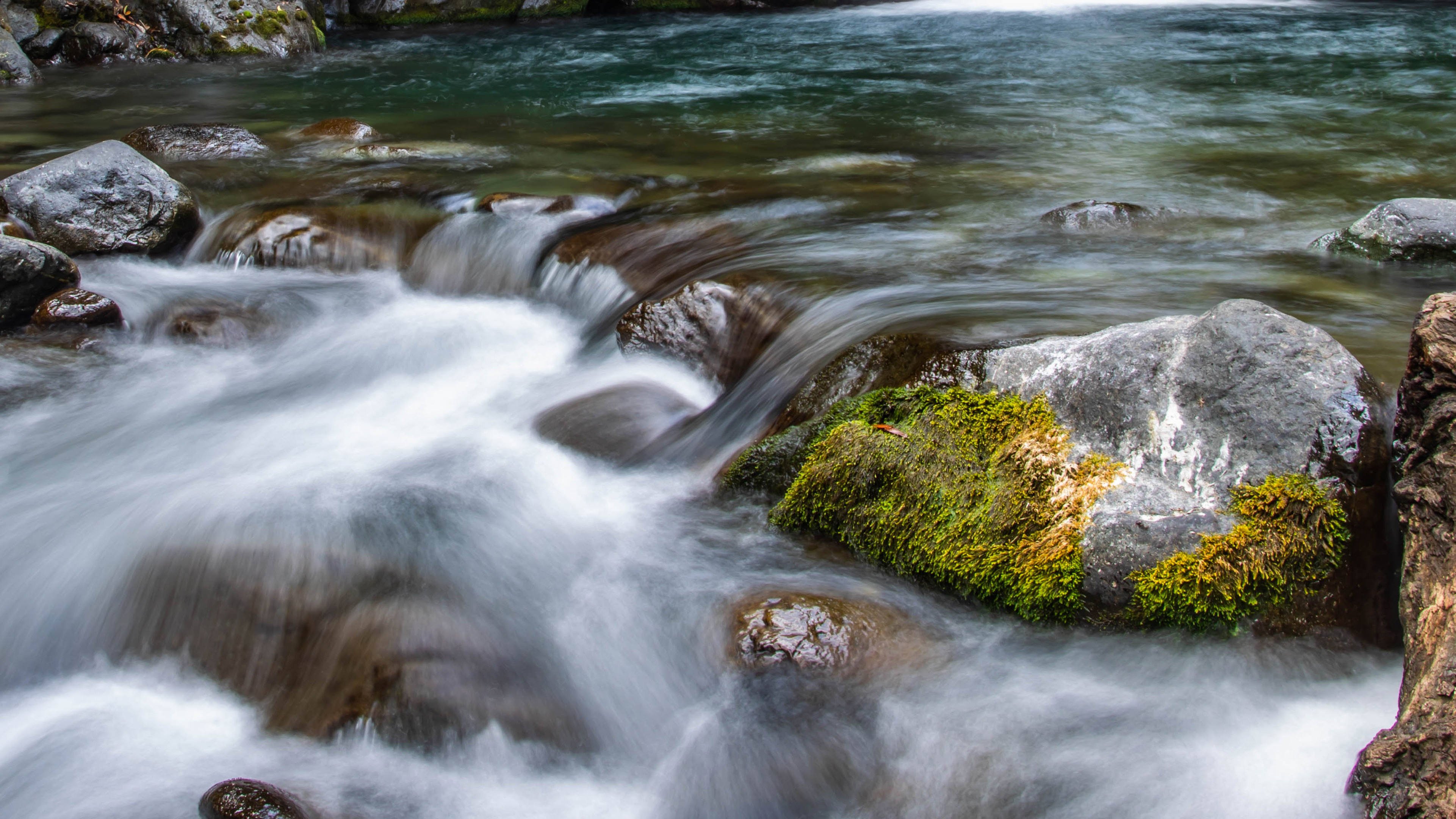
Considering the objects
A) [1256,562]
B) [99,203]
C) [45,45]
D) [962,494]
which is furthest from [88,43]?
[1256,562]

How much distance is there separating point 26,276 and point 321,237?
1.78 meters

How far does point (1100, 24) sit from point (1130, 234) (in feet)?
37.8

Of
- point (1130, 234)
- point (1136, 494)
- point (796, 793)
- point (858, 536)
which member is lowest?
point (796, 793)

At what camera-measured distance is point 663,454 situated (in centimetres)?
481

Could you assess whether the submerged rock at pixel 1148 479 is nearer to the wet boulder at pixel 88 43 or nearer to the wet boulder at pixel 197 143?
the wet boulder at pixel 197 143

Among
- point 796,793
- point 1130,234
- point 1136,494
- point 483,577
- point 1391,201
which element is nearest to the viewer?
point 796,793

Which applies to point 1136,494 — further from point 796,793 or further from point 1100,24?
point 1100,24

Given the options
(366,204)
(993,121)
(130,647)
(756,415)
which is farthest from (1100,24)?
(130,647)

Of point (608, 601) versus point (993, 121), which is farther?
point (993, 121)

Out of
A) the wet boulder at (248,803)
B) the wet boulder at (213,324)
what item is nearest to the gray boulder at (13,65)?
the wet boulder at (213,324)

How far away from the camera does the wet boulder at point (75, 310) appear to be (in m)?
6.09

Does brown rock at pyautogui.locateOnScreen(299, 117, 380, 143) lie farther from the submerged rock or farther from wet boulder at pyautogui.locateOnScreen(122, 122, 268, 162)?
the submerged rock

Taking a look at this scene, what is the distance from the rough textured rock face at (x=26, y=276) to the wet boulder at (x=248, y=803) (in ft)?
13.9

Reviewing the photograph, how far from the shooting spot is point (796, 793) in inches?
124
